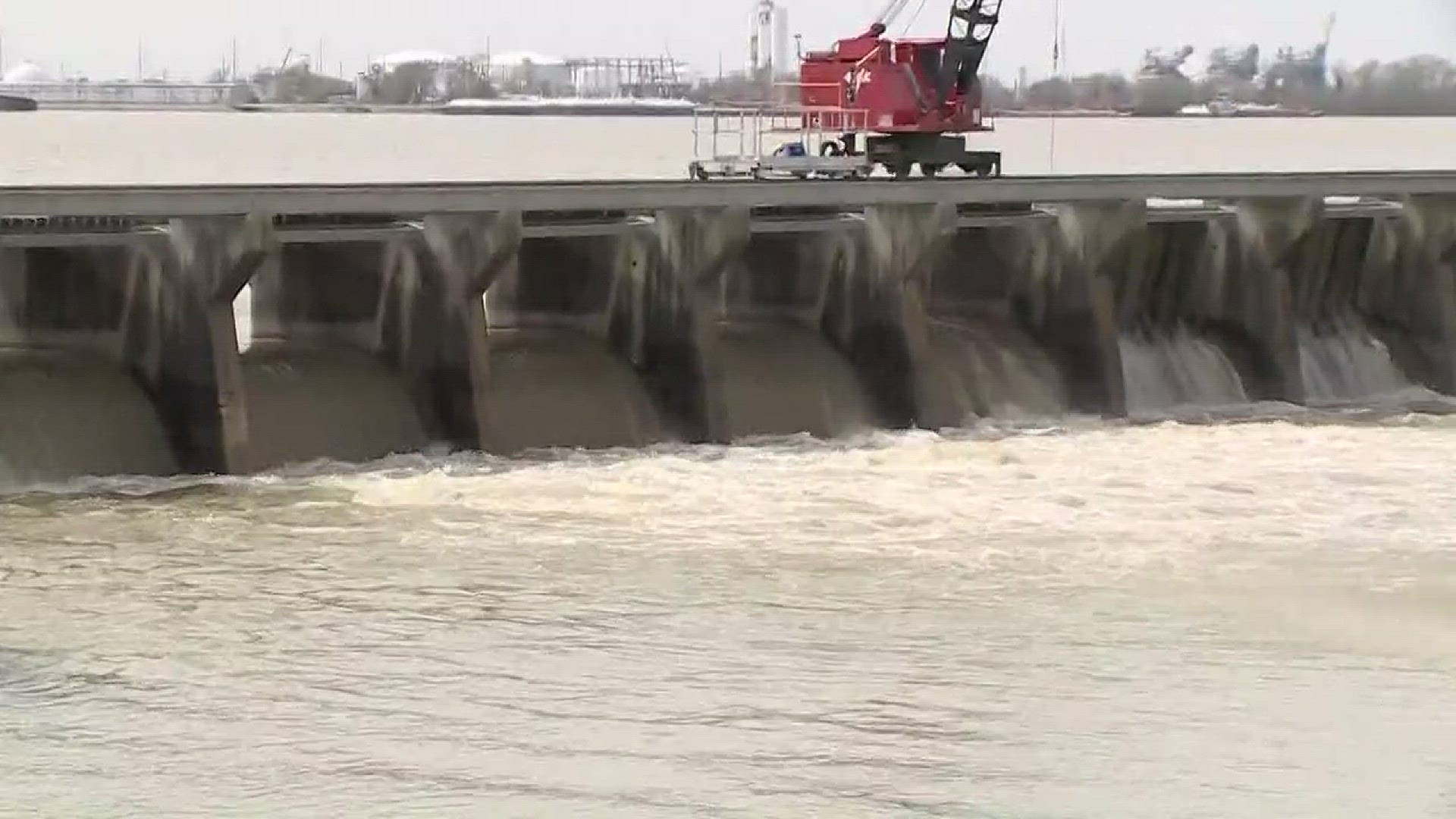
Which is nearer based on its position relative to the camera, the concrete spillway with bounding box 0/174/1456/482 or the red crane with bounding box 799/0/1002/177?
the concrete spillway with bounding box 0/174/1456/482

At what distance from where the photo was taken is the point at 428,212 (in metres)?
24.4

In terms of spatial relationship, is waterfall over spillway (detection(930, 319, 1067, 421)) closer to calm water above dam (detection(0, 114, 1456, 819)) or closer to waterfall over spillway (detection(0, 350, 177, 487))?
calm water above dam (detection(0, 114, 1456, 819))

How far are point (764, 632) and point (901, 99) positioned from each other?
86.0 ft

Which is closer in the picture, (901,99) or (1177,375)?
(1177,375)

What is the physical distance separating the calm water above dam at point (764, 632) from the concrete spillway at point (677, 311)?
34.6 inches

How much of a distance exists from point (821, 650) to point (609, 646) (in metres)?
1.63

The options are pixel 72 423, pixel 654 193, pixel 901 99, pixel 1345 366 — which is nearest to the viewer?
pixel 72 423

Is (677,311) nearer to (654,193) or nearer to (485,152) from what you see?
(654,193)

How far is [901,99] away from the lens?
Answer: 42188mm

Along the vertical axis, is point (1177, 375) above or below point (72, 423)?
below

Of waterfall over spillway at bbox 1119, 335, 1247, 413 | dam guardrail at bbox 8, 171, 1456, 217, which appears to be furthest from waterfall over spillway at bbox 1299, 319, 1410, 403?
dam guardrail at bbox 8, 171, 1456, 217

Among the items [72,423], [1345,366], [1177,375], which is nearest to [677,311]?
[72,423]

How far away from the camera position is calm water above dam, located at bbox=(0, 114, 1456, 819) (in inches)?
540

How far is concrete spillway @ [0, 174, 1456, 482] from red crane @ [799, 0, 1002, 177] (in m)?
11.7
